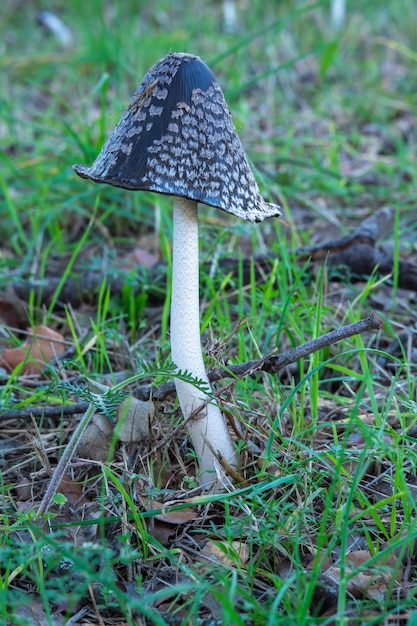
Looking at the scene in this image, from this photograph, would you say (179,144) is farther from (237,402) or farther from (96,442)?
(96,442)

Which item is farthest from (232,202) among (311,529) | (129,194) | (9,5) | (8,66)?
(9,5)

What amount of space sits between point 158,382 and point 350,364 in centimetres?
108

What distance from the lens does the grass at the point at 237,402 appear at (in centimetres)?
206

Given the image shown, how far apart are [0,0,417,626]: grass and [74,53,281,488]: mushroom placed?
293 mm

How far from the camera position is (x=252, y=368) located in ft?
8.30

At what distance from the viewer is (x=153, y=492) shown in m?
2.34

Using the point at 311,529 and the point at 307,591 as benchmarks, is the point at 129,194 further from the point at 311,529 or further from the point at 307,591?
the point at 307,591

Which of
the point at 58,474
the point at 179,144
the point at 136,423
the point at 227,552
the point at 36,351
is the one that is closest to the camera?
the point at 227,552

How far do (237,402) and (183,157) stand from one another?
1.13 meters

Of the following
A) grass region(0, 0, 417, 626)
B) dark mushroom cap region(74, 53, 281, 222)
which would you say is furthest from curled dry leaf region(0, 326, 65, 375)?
dark mushroom cap region(74, 53, 281, 222)

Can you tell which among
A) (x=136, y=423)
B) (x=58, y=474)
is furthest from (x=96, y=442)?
(x=58, y=474)

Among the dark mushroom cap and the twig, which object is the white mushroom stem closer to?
the dark mushroom cap

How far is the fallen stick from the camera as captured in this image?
7.80ft

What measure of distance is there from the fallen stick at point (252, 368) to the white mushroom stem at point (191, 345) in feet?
0.50
